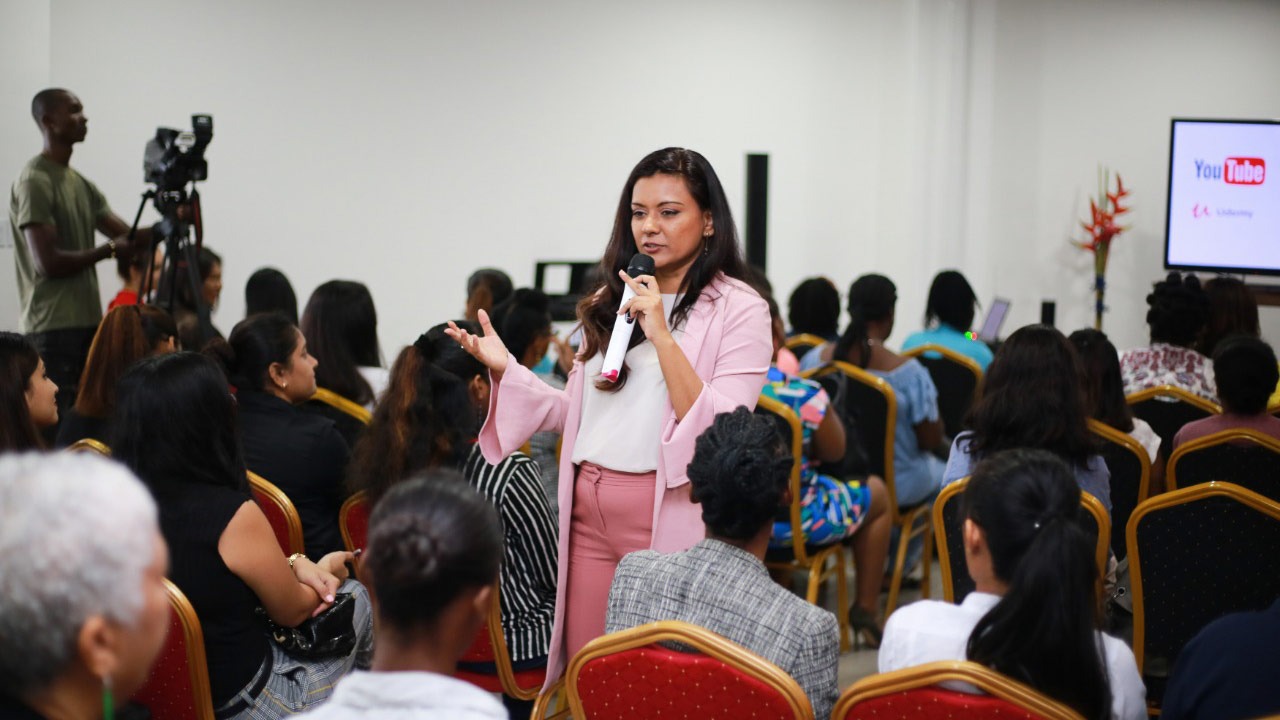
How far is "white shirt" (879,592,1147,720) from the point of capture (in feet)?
5.77

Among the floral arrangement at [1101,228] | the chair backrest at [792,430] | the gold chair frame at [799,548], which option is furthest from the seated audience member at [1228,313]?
the floral arrangement at [1101,228]

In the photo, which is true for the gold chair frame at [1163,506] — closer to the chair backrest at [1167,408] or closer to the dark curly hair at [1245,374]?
the dark curly hair at [1245,374]

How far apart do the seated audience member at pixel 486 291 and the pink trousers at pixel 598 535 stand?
8.74ft

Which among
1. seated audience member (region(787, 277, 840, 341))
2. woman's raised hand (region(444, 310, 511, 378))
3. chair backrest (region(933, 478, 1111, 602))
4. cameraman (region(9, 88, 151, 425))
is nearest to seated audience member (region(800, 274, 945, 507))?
seated audience member (region(787, 277, 840, 341))

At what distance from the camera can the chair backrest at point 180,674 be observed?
6.67ft

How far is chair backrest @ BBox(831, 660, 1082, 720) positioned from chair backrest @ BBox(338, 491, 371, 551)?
1474mm

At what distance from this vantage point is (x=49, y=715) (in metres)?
1.27

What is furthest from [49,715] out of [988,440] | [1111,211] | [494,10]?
[1111,211]

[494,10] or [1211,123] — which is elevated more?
[494,10]

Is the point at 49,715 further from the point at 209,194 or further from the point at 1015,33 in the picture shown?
the point at 1015,33

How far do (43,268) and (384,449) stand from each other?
2784 millimetres

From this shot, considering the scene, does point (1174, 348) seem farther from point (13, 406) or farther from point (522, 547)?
point (13, 406)

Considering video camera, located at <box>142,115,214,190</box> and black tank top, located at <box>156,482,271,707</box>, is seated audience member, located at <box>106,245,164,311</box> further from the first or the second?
black tank top, located at <box>156,482,271,707</box>

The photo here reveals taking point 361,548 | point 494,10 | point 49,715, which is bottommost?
point 361,548
